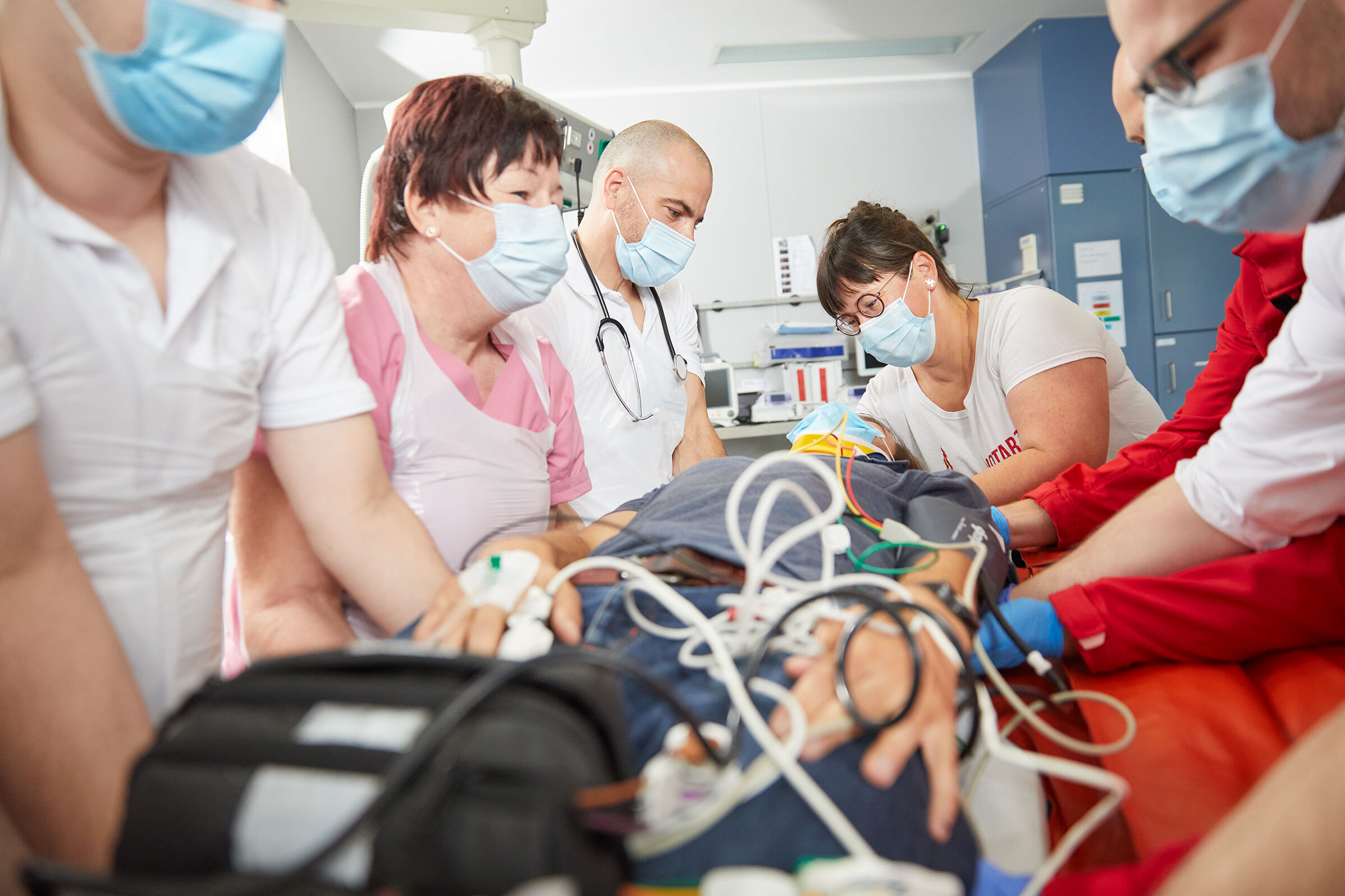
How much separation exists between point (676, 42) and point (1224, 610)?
4234 mm

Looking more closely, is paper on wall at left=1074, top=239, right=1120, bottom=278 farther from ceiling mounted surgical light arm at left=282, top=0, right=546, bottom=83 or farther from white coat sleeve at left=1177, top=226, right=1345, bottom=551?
white coat sleeve at left=1177, top=226, right=1345, bottom=551

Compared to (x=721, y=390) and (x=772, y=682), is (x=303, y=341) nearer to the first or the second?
(x=772, y=682)

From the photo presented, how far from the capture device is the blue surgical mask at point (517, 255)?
1.27 metres

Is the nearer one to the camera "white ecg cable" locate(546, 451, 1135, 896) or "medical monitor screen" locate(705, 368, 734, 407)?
"white ecg cable" locate(546, 451, 1135, 896)

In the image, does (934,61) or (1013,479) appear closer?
(1013,479)

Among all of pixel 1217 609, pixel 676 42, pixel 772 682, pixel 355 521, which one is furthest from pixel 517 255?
pixel 676 42

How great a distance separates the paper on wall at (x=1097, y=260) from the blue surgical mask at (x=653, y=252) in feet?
10.5

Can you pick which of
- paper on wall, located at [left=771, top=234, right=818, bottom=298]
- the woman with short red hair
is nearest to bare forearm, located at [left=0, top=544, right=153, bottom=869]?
the woman with short red hair

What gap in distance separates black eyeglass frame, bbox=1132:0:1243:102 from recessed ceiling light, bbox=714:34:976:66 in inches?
160

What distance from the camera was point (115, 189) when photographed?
0.78 metres

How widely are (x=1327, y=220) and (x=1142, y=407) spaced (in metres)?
1.42

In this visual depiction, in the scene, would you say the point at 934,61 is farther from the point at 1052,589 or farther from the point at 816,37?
the point at 1052,589

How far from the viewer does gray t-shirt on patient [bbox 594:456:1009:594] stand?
95 cm

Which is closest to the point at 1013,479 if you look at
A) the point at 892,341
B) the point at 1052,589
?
the point at 892,341
